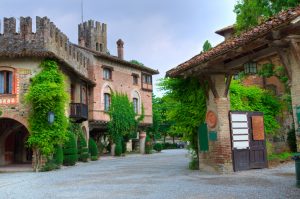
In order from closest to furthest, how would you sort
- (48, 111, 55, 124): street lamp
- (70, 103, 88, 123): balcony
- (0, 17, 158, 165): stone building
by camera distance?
(48, 111, 55, 124): street lamp < (0, 17, 158, 165): stone building < (70, 103, 88, 123): balcony

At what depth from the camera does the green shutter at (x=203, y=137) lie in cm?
1314

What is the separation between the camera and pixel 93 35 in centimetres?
4397

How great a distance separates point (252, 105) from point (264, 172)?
4.16 m

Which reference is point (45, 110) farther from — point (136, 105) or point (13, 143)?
point (136, 105)

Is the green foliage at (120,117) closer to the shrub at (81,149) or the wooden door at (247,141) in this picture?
the shrub at (81,149)

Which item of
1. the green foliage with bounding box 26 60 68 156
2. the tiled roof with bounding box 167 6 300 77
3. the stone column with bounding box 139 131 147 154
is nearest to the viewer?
the tiled roof with bounding box 167 6 300 77

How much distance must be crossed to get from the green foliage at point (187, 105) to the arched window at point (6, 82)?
9178 mm

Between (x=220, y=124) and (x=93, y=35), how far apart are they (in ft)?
112

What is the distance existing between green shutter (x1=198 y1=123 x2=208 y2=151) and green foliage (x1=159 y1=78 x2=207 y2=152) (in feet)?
0.94

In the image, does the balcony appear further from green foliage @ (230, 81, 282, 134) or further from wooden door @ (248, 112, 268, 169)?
wooden door @ (248, 112, 268, 169)

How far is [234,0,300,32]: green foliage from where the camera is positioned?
14.8 m

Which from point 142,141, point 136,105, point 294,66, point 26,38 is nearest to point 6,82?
point 26,38

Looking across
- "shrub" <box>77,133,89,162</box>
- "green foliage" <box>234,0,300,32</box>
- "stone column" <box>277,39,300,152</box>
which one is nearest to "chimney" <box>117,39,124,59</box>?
"shrub" <box>77,133,89,162</box>

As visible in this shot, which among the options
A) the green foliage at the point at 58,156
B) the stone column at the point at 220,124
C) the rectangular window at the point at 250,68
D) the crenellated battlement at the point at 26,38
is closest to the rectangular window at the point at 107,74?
the crenellated battlement at the point at 26,38
